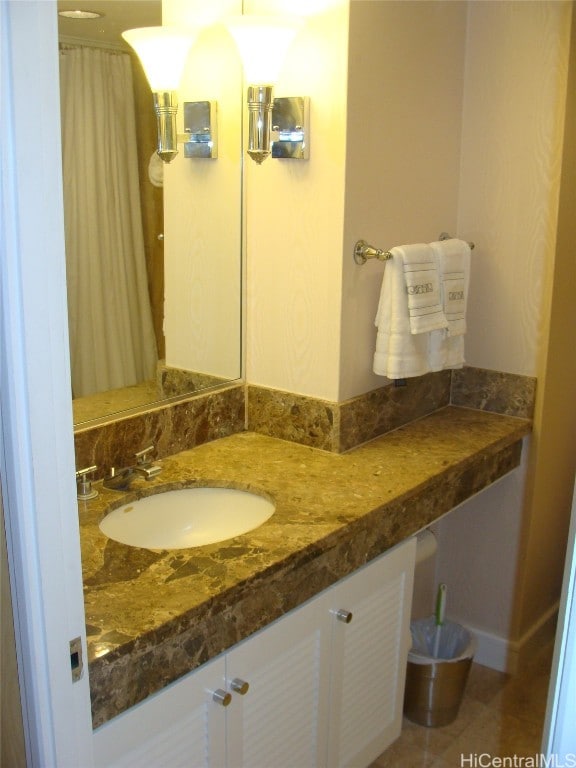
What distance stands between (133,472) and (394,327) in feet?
2.40

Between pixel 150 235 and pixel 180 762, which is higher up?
pixel 150 235

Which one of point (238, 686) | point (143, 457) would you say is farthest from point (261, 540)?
point (143, 457)

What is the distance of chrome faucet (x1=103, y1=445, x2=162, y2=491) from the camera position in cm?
184

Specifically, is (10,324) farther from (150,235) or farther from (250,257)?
(250,257)

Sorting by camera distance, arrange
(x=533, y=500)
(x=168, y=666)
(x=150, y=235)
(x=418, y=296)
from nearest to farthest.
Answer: (x=168, y=666) < (x=150, y=235) < (x=418, y=296) < (x=533, y=500)

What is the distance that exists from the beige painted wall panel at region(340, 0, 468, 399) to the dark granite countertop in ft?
0.82

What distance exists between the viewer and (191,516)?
74.4 inches

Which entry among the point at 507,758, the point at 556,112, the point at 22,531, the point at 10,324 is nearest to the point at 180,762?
the point at 22,531

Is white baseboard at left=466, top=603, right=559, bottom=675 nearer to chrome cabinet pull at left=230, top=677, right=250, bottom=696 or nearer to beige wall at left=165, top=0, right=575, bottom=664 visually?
beige wall at left=165, top=0, right=575, bottom=664

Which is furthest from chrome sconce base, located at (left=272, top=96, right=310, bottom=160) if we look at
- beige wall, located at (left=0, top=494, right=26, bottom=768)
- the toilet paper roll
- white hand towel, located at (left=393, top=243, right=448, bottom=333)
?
beige wall, located at (left=0, top=494, right=26, bottom=768)

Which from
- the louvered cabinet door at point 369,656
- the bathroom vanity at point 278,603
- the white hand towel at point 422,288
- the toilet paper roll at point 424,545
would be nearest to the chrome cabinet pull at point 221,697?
the bathroom vanity at point 278,603

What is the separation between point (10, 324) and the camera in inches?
34.9

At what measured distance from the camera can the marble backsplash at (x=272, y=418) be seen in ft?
6.21

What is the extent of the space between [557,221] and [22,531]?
1810 millimetres
